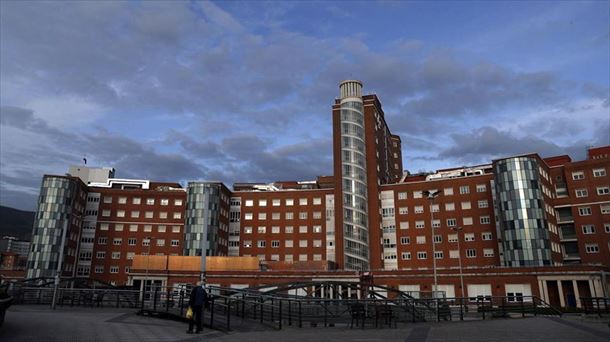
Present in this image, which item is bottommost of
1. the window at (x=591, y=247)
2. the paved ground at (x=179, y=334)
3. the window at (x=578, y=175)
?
the paved ground at (x=179, y=334)

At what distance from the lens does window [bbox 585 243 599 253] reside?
228ft

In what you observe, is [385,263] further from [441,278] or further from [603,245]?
[603,245]

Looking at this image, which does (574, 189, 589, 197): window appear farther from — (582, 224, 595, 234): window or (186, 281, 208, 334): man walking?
(186, 281, 208, 334): man walking

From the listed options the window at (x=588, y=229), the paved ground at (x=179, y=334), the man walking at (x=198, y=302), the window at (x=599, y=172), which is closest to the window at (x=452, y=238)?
the window at (x=588, y=229)

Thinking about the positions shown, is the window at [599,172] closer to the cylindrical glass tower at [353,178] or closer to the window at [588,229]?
the window at [588,229]

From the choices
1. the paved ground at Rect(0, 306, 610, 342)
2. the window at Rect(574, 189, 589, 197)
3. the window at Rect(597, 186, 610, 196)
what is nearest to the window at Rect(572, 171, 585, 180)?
the window at Rect(574, 189, 589, 197)

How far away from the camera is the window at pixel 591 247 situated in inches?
2731

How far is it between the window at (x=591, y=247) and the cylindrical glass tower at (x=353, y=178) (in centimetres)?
3398

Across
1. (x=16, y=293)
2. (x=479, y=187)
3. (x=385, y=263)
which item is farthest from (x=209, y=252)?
(x=16, y=293)

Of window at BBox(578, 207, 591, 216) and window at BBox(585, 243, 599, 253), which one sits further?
window at BBox(578, 207, 591, 216)

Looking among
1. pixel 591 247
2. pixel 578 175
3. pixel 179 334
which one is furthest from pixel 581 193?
pixel 179 334

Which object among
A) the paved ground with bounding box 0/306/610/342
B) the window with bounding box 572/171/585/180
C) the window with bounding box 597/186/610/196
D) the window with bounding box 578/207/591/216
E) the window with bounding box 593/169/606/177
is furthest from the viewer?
the window with bounding box 572/171/585/180

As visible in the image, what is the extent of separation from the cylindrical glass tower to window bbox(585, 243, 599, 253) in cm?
3398

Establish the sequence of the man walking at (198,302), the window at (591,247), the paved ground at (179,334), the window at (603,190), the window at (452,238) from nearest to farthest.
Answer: the paved ground at (179,334)
the man walking at (198,302)
the window at (591,247)
the window at (603,190)
the window at (452,238)
